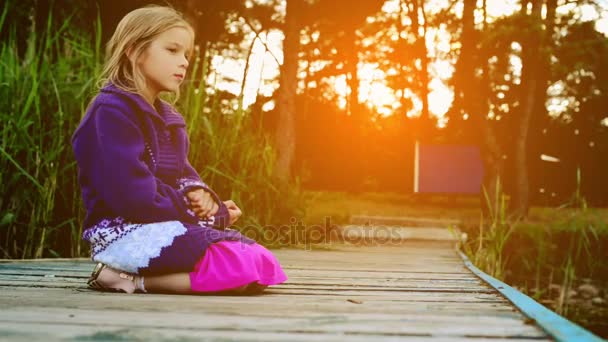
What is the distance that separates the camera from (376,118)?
82.0 ft

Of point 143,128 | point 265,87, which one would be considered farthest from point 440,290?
point 265,87

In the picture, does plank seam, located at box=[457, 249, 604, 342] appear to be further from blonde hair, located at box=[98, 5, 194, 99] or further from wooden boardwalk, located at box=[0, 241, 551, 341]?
blonde hair, located at box=[98, 5, 194, 99]

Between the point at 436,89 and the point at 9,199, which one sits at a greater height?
the point at 436,89

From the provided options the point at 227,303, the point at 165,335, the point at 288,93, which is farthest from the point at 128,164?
the point at 288,93

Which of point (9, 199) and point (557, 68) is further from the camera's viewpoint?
point (557, 68)

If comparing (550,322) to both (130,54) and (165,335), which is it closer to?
(165,335)

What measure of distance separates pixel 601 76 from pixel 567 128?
626cm

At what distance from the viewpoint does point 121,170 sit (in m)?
1.79

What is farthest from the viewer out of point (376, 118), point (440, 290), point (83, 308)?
point (376, 118)

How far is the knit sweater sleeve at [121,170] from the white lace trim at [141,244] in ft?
0.09

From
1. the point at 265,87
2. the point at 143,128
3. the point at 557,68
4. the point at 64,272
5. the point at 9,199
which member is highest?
the point at 557,68

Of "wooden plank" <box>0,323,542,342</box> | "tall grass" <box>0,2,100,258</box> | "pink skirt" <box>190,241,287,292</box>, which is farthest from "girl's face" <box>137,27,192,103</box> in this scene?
"tall grass" <box>0,2,100,258</box>

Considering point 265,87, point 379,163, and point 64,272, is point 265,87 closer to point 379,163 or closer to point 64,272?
point 64,272

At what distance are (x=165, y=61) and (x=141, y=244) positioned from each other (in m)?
0.54
